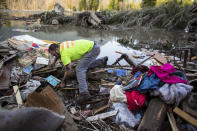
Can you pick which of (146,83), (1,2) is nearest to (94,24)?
(146,83)

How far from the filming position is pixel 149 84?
250 cm

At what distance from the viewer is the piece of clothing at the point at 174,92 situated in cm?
219

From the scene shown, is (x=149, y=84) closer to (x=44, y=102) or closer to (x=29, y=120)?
(x=44, y=102)

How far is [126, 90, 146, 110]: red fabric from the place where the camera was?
2.48 m

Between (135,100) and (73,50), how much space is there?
1905 millimetres

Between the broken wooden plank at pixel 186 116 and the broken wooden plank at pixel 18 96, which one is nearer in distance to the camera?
the broken wooden plank at pixel 186 116

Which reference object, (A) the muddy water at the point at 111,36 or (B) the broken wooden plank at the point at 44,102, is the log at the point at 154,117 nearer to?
(B) the broken wooden plank at the point at 44,102

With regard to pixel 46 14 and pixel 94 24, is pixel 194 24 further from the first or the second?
pixel 46 14

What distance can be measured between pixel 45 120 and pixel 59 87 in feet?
8.10

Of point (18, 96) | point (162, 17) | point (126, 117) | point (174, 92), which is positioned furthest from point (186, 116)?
point (162, 17)

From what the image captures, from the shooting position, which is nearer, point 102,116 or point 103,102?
point 102,116

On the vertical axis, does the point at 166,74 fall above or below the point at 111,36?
below

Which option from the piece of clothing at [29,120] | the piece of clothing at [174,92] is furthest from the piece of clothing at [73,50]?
the piece of clothing at [174,92]

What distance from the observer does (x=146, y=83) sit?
2.56 m
